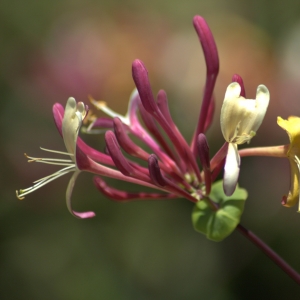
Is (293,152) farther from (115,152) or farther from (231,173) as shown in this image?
(115,152)

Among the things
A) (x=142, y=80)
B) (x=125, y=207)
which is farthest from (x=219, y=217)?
(x=125, y=207)

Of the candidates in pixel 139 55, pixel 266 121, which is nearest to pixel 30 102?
pixel 139 55

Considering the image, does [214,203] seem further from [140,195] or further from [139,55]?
[139,55]

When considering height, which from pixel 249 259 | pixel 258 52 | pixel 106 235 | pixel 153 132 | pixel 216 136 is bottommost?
pixel 249 259

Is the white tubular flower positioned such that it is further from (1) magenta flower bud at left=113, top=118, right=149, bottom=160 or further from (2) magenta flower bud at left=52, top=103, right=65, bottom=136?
(2) magenta flower bud at left=52, top=103, right=65, bottom=136

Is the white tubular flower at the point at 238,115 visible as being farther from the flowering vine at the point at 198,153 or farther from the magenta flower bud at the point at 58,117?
the magenta flower bud at the point at 58,117

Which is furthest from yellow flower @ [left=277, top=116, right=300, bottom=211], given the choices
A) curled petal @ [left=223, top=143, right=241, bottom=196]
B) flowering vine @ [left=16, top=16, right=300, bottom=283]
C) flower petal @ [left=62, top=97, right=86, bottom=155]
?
flower petal @ [left=62, top=97, right=86, bottom=155]

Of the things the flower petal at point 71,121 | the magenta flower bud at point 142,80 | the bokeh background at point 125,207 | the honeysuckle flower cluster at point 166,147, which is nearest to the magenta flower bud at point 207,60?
the honeysuckle flower cluster at point 166,147
